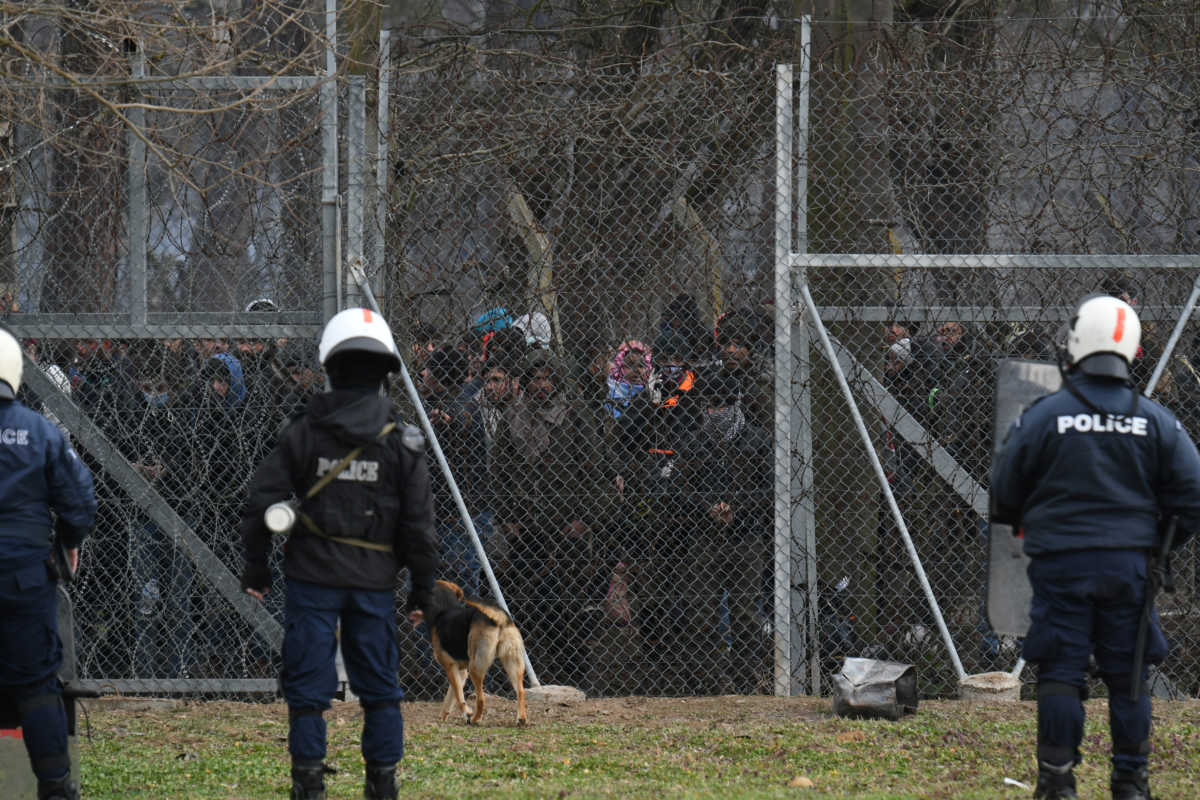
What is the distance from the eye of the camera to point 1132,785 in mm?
5211

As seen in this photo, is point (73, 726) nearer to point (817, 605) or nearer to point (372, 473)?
point (372, 473)

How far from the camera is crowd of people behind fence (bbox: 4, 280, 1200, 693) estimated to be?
Result: 26.7 feet

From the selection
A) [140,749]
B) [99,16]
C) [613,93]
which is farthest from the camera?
[613,93]

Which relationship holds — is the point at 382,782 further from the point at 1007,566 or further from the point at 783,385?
the point at 783,385

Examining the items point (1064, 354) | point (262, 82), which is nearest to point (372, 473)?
point (1064, 354)

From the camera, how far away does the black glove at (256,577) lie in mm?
5301

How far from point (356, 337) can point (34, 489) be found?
1288 millimetres

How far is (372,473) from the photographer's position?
17.3 feet

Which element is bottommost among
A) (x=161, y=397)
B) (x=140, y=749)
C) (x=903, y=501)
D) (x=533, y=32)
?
(x=140, y=749)

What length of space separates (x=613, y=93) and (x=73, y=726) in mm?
4547

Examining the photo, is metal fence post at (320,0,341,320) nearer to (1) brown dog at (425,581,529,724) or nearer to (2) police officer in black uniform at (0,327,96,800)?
(1) brown dog at (425,581,529,724)

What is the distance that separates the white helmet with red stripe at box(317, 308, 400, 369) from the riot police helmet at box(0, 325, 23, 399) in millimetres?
1126

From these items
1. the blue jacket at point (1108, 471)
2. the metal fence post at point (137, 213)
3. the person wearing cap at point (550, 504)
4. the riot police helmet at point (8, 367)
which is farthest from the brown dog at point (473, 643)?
the blue jacket at point (1108, 471)

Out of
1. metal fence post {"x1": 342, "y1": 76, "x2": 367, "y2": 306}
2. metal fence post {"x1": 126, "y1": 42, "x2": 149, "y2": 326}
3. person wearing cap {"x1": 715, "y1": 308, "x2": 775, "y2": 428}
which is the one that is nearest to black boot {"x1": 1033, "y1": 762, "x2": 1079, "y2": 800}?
person wearing cap {"x1": 715, "y1": 308, "x2": 775, "y2": 428}
